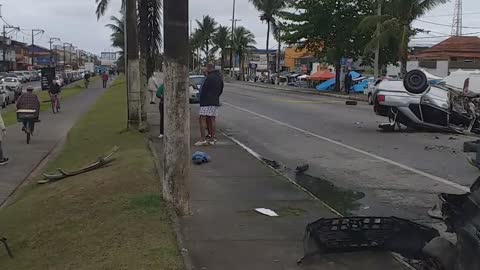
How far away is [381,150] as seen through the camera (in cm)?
1341

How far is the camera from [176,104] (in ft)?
22.6

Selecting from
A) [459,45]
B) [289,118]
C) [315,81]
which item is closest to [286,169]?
[289,118]

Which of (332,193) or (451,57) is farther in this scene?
(451,57)

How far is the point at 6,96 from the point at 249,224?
1342 inches

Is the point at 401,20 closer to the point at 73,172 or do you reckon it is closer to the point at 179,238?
the point at 73,172

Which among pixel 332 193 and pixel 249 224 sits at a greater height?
pixel 249 224

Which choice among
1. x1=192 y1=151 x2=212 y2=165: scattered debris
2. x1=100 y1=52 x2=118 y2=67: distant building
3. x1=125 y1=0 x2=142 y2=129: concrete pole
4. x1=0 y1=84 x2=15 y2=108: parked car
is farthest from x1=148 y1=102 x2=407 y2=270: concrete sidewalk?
x1=100 y1=52 x2=118 y2=67: distant building

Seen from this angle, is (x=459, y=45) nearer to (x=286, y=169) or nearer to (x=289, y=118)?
(x=289, y=118)

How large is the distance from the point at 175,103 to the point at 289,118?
15.1 meters

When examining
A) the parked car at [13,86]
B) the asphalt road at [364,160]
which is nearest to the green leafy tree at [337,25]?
the parked car at [13,86]

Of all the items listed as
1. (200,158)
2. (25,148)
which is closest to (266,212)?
(200,158)

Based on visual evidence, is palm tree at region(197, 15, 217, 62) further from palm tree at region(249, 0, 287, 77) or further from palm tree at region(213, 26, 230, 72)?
palm tree at region(249, 0, 287, 77)

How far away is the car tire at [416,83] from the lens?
54.2 feet

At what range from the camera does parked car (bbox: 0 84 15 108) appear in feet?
119
